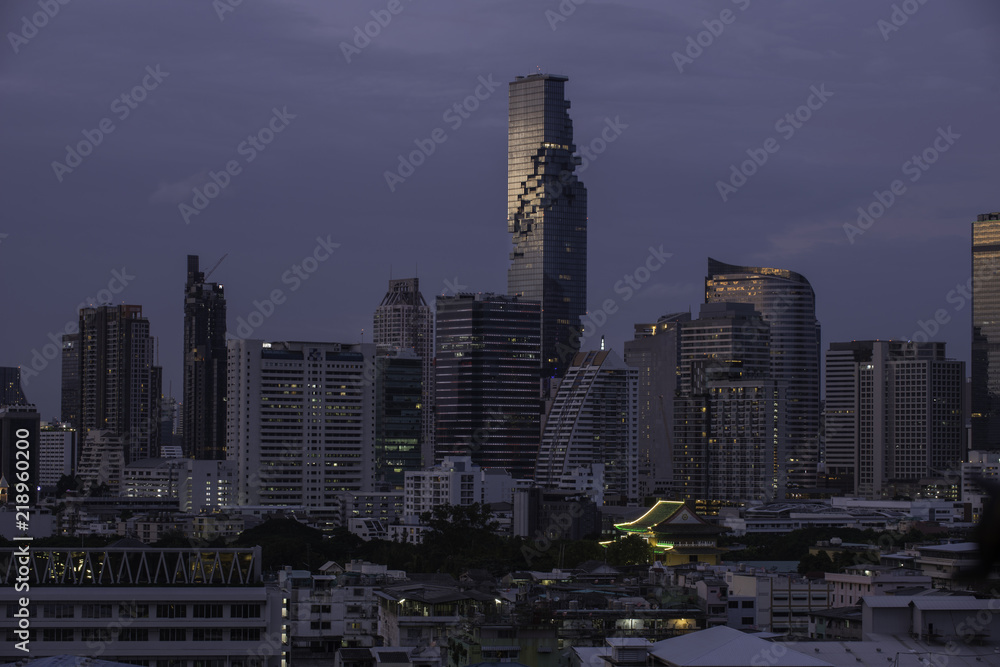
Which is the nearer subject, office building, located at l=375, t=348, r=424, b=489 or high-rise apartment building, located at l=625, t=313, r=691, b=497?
office building, located at l=375, t=348, r=424, b=489

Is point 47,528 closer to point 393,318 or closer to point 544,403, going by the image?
point 544,403

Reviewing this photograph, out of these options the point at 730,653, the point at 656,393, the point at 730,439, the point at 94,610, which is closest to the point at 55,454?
the point at 656,393

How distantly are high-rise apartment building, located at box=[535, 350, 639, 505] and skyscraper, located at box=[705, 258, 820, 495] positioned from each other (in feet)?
138

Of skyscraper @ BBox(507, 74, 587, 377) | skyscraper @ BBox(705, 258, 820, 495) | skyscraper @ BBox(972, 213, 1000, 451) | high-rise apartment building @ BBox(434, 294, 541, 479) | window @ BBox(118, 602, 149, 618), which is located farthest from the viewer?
skyscraper @ BBox(507, 74, 587, 377)

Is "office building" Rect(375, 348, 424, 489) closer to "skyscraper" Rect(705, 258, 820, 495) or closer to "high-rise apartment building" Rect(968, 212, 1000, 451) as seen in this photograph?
"skyscraper" Rect(705, 258, 820, 495)

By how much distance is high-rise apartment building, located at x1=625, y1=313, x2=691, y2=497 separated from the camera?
153 meters

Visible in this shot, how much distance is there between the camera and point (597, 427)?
128250 mm

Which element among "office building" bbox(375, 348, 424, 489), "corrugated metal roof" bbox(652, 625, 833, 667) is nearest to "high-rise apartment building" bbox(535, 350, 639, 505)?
"office building" bbox(375, 348, 424, 489)

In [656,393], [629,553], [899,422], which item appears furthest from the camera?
[656,393]

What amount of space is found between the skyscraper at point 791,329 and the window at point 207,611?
143569 millimetres

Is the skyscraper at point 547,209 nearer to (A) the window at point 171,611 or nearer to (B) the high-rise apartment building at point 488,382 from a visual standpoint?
(B) the high-rise apartment building at point 488,382

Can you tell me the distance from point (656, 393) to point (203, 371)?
60571 millimetres

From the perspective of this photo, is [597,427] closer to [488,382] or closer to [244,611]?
[488,382]

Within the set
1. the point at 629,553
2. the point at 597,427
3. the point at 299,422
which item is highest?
the point at 299,422
